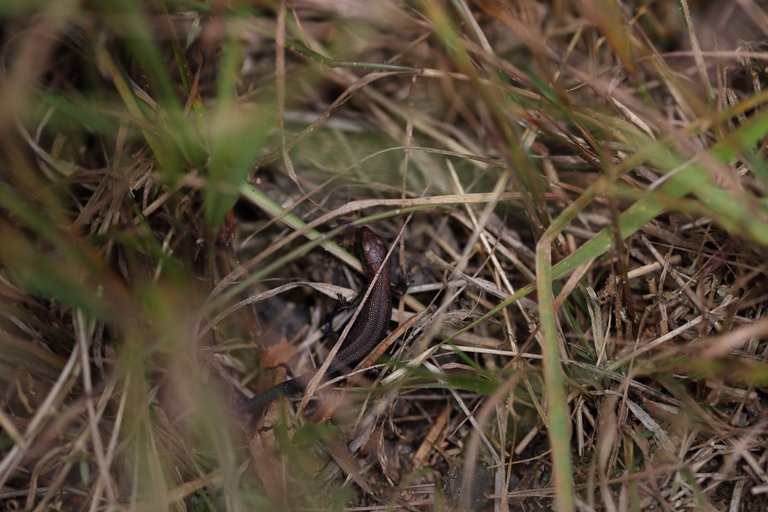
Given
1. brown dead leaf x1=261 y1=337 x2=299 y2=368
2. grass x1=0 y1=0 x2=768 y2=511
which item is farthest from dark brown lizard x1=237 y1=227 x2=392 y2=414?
brown dead leaf x1=261 y1=337 x2=299 y2=368

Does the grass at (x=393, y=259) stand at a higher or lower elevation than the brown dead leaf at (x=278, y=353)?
higher

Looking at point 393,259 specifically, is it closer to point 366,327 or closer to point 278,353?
point 366,327

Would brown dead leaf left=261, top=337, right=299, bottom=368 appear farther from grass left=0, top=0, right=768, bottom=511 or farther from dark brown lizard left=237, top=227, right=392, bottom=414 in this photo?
dark brown lizard left=237, top=227, right=392, bottom=414

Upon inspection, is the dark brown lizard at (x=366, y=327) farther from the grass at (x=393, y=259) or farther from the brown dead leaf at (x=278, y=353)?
the brown dead leaf at (x=278, y=353)

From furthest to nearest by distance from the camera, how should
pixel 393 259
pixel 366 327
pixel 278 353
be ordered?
pixel 393 259
pixel 278 353
pixel 366 327

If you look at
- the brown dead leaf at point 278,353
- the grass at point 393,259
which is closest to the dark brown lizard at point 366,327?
the grass at point 393,259

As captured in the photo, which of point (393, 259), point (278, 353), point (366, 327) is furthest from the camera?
point (393, 259)

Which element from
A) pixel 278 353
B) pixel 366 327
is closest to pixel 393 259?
pixel 366 327
